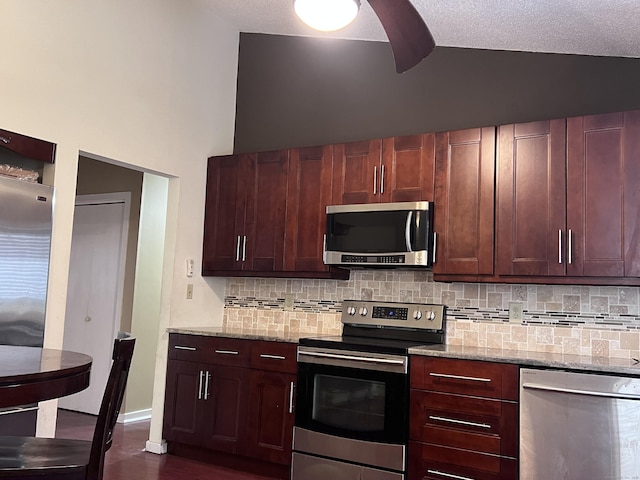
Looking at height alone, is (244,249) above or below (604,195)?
below

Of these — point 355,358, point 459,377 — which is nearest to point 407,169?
point 355,358

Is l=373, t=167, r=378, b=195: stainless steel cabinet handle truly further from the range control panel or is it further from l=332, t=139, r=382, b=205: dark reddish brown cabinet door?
the range control panel

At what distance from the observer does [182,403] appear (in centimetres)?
427

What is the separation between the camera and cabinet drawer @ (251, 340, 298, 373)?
151 inches

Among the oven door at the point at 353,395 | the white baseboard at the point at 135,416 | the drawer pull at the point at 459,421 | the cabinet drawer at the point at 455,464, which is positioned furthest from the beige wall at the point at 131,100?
the drawer pull at the point at 459,421

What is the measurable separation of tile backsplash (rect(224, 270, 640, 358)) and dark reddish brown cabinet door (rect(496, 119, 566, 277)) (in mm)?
345

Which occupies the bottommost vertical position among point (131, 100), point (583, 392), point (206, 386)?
point (206, 386)

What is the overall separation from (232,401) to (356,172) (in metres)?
1.69

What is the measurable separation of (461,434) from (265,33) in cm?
338

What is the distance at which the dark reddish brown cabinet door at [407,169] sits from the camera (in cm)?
377

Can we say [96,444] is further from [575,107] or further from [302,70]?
[302,70]

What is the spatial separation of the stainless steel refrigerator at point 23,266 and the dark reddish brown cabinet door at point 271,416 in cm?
127

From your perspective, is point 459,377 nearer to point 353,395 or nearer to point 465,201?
point 353,395

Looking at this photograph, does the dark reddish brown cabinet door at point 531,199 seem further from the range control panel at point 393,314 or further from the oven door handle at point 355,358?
the oven door handle at point 355,358
